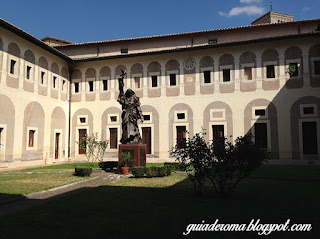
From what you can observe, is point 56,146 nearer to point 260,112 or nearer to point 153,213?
point 260,112

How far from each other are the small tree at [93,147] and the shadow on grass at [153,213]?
13.5 m

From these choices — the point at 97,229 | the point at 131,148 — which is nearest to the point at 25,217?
the point at 97,229

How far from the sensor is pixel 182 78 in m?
21.1

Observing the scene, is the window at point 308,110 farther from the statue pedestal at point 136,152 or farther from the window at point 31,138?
the window at point 31,138

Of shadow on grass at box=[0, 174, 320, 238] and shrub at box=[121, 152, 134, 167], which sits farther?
shrub at box=[121, 152, 134, 167]

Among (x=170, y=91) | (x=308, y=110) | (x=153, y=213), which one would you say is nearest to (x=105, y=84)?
(x=170, y=91)

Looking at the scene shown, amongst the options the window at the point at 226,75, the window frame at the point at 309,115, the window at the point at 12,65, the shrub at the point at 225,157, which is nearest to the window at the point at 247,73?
the window at the point at 226,75

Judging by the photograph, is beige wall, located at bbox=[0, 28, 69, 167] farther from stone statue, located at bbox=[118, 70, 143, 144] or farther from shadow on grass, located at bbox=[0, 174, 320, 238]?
shadow on grass, located at bbox=[0, 174, 320, 238]

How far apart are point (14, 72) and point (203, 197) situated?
15624 millimetres

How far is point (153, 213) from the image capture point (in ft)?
18.4

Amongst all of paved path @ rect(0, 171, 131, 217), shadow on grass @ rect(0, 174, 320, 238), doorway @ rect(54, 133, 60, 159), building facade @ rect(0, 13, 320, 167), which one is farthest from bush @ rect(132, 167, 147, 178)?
doorway @ rect(54, 133, 60, 159)

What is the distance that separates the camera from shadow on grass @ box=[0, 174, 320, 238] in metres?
4.44

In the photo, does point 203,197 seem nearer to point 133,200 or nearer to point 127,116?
point 133,200

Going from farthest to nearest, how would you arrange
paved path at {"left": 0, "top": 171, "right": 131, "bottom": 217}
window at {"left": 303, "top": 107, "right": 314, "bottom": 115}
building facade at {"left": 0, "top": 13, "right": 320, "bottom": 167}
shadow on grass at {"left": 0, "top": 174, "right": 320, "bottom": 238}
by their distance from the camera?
1. window at {"left": 303, "top": 107, "right": 314, "bottom": 115}
2. building facade at {"left": 0, "top": 13, "right": 320, "bottom": 167}
3. paved path at {"left": 0, "top": 171, "right": 131, "bottom": 217}
4. shadow on grass at {"left": 0, "top": 174, "right": 320, "bottom": 238}
